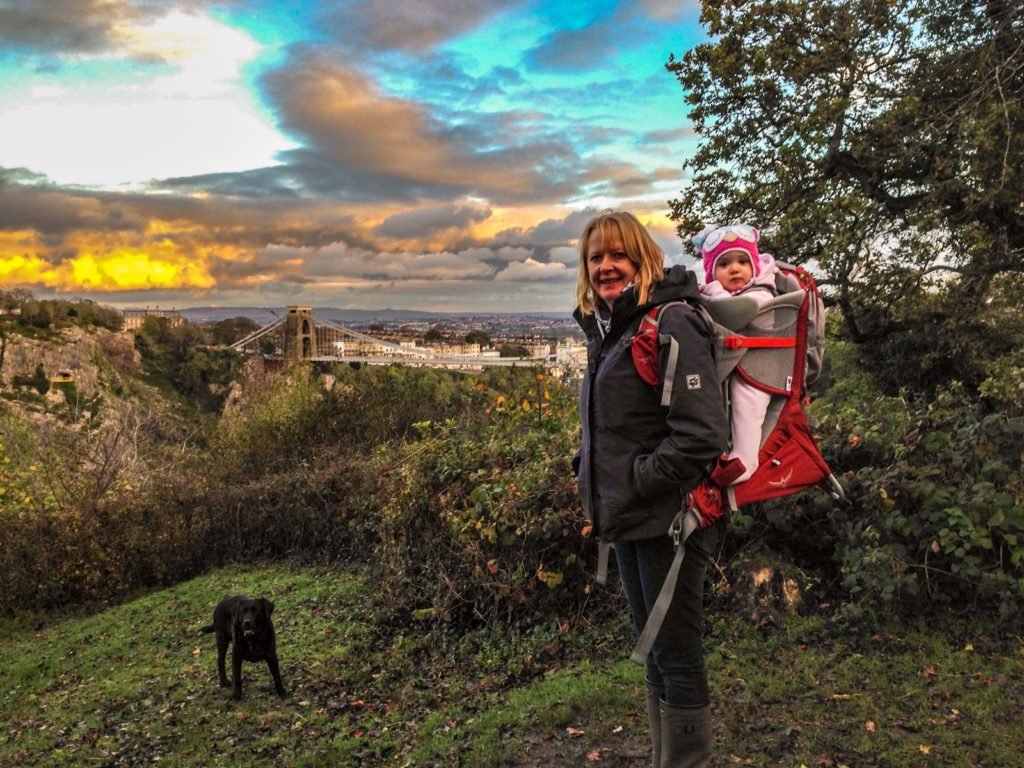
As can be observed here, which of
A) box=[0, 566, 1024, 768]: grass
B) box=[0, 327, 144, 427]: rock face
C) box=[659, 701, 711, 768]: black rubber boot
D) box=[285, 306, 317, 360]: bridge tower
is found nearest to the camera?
box=[659, 701, 711, 768]: black rubber boot

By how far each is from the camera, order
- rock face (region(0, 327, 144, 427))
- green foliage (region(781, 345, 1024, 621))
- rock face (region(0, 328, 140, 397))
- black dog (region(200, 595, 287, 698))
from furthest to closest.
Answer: rock face (region(0, 328, 140, 397))
rock face (region(0, 327, 144, 427))
black dog (region(200, 595, 287, 698))
green foliage (region(781, 345, 1024, 621))

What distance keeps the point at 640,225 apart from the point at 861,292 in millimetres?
10093

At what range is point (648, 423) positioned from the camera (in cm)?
244

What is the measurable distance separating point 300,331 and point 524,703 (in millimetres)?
58915

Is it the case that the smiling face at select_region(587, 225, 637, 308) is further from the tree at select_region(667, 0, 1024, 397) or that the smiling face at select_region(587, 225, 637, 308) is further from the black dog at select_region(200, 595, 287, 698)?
the tree at select_region(667, 0, 1024, 397)

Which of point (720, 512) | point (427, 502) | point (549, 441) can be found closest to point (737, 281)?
point (720, 512)

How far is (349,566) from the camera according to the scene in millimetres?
9922

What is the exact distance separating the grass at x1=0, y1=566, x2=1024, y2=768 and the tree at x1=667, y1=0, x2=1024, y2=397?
6.80 m

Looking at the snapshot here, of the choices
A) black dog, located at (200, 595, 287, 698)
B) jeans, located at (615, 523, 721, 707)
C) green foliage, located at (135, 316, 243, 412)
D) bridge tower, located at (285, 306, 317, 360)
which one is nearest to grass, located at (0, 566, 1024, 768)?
black dog, located at (200, 595, 287, 698)

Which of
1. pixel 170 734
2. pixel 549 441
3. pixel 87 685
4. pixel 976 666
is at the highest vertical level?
pixel 549 441

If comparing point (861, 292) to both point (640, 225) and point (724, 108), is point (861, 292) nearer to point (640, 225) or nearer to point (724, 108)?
point (724, 108)

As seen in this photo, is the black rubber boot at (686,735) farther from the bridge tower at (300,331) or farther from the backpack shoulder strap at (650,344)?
the bridge tower at (300,331)

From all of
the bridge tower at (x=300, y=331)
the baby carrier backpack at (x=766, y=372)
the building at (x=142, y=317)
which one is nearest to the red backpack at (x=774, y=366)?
the baby carrier backpack at (x=766, y=372)

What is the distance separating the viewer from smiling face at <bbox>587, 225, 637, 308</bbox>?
8.32 feet
